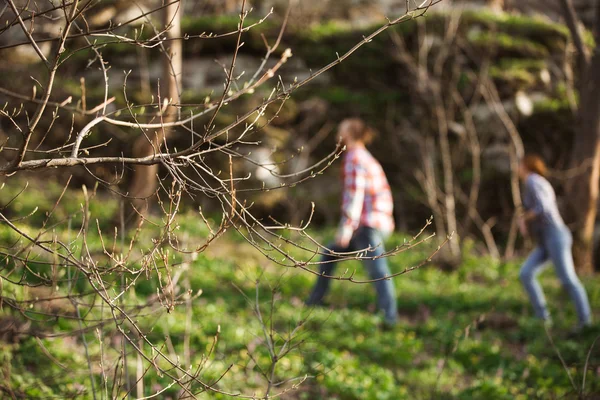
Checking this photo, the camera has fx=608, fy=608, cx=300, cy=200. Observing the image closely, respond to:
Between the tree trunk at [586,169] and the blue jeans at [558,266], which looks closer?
the blue jeans at [558,266]

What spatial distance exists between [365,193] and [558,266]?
85.7 inches

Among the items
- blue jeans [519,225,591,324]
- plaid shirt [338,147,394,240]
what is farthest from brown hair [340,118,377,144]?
blue jeans [519,225,591,324]

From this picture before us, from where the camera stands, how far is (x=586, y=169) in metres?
9.33

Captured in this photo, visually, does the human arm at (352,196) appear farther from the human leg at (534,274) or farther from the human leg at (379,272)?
the human leg at (534,274)

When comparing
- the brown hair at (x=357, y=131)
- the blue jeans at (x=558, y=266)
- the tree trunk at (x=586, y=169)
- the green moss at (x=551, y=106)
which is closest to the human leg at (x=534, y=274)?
the blue jeans at (x=558, y=266)

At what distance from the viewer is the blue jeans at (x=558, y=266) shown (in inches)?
251

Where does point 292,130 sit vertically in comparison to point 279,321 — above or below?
above

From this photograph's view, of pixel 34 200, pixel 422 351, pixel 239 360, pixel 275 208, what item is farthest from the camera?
pixel 275 208

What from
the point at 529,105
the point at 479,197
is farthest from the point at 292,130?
the point at 529,105

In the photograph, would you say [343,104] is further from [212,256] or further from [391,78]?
[212,256]

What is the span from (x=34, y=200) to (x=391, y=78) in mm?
8212

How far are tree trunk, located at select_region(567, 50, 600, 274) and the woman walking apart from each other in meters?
3.18

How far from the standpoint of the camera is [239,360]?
5305 mm

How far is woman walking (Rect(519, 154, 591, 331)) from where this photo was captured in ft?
21.0
